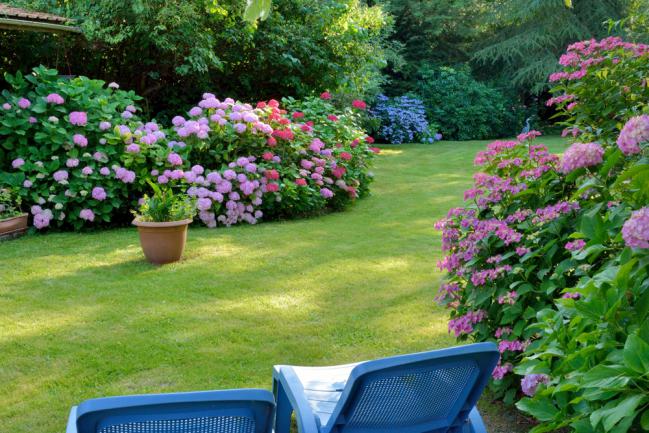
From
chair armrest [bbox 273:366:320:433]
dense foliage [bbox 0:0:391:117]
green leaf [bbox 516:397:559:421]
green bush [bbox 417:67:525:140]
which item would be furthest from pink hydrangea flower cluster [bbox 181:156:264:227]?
green bush [bbox 417:67:525:140]

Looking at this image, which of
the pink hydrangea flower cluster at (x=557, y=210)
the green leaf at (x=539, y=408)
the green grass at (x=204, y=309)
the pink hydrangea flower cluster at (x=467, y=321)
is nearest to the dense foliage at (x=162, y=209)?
the green grass at (x=204, y=309)

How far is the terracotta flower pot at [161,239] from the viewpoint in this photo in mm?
6203

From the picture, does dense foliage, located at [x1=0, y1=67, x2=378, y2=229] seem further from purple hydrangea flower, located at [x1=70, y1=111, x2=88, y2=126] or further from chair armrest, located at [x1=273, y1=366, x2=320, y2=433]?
chair armrest, located at [x1=273, y1=366, x2=320, y2=433]

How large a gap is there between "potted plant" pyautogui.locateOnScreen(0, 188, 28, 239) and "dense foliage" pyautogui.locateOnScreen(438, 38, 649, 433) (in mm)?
5195

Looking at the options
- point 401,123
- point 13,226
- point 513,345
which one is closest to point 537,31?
point 401,123

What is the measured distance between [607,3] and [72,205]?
20559 mm

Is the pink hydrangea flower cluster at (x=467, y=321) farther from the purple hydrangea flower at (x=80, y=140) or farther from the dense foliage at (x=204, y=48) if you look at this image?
the dense foliage at (x=204, y=48)

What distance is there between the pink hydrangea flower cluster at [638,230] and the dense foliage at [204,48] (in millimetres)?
8955

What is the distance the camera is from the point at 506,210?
140 inches

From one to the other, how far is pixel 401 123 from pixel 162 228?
44.1 feet

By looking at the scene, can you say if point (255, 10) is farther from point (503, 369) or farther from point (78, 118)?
point (78, 118)

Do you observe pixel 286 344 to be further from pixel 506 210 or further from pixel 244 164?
pixel 244 164

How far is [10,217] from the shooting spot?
24.0 ft

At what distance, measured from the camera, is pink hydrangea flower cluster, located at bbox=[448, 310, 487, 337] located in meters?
3.48
